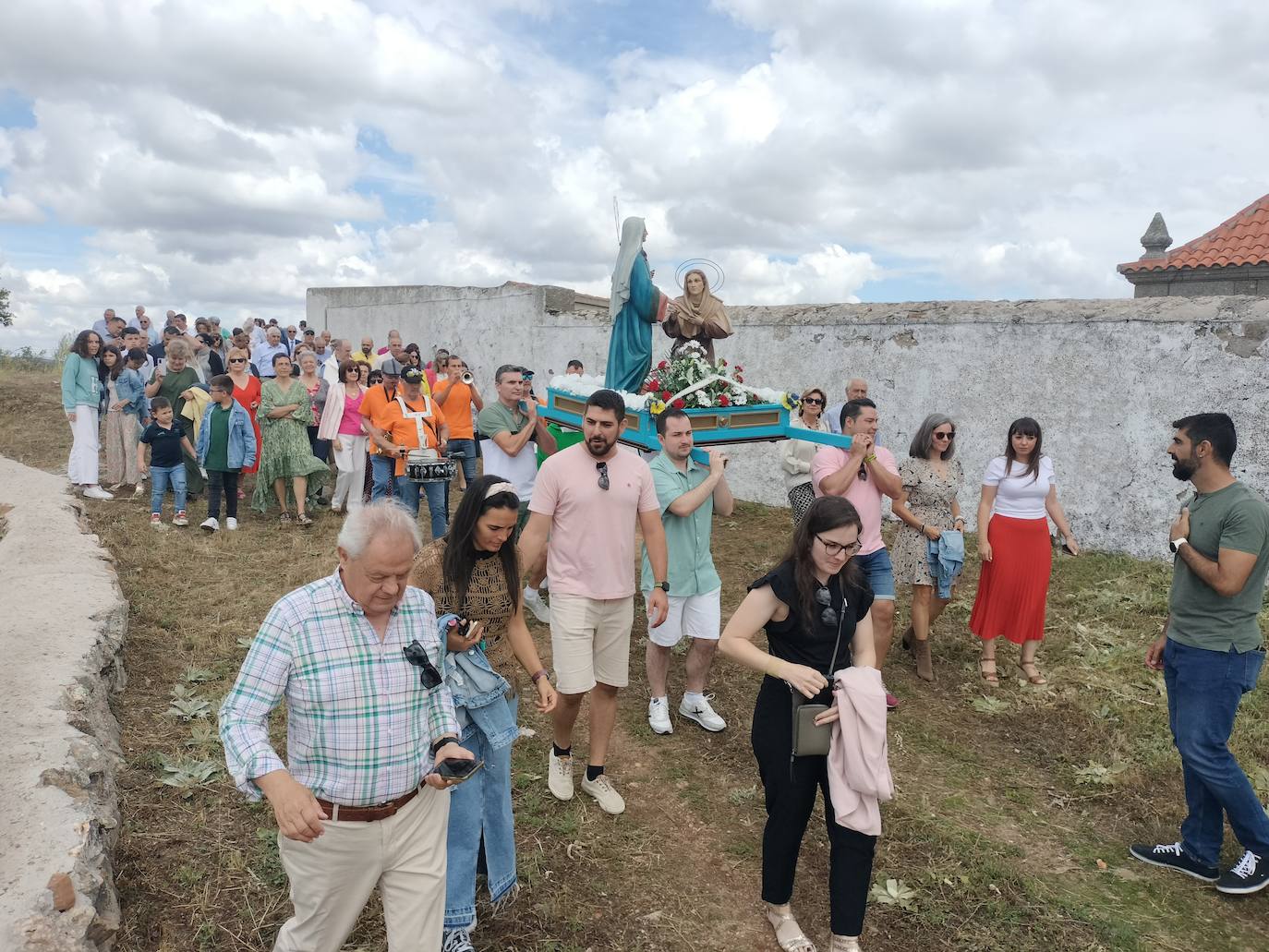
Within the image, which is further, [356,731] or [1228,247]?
[1228,247]

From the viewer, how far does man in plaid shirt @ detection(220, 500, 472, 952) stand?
2.39 m

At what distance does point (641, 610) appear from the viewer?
24.0 feet

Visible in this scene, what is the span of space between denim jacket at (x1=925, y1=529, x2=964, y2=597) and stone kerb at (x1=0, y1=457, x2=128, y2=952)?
15.8 feet

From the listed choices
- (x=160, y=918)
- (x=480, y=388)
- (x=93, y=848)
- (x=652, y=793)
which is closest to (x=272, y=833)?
(x=160, y=918)

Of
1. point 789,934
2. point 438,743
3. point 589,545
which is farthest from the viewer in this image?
point 589,545

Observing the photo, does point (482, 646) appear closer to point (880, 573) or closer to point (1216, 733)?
point (880, 573)

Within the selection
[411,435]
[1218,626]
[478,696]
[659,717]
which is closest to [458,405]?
[411,435]

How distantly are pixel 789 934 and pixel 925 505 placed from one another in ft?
10.7

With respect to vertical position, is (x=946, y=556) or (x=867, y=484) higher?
(x=867, y=484)

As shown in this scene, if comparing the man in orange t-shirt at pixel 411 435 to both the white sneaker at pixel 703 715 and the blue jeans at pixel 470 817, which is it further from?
the blue jeans at pixel 470 817

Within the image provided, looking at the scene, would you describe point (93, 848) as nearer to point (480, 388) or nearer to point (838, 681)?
point (838, 681)

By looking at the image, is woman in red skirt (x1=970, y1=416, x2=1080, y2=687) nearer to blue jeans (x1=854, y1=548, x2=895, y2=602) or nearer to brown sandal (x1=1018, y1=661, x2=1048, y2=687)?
brown sandal (x1=1018, y1=661, x2=1048, y2=687)

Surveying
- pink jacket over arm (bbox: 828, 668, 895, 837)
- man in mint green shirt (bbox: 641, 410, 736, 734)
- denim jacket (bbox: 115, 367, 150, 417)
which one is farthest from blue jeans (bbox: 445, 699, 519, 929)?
denim jacket (bbox: 115, 367, 150, 417)

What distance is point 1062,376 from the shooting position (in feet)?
28.2
